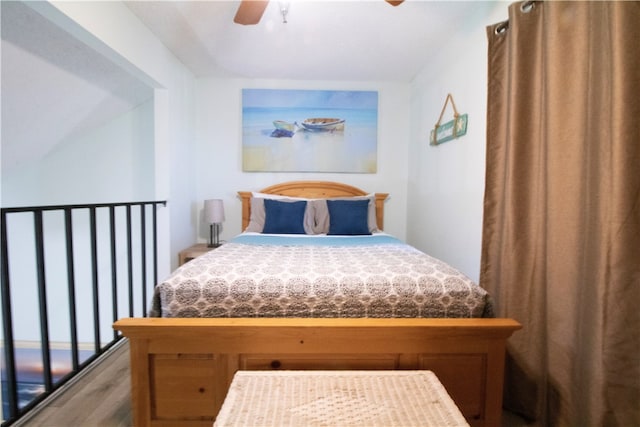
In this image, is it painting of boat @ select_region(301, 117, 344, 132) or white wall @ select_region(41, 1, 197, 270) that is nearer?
white wall @ select_region(41, 1, 197, 270)

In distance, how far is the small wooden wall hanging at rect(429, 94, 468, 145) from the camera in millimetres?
2125

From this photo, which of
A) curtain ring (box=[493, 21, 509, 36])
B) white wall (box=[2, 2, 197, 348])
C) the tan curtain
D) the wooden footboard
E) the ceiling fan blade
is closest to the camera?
the tan curtain

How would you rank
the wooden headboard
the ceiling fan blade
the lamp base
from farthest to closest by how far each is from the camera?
the wooden headboard < the lamp base < the ceiling fan blade

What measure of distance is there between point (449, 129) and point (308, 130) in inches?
55.9

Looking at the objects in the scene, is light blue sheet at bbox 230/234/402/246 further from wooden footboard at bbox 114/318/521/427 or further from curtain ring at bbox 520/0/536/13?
curtain ring at bbox 520/0/536/13

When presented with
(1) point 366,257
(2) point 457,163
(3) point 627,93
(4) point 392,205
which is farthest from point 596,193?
(4) point 392,205

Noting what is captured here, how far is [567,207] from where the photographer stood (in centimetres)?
115

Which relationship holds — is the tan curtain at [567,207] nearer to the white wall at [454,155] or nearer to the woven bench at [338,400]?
the white wall at [454,155]

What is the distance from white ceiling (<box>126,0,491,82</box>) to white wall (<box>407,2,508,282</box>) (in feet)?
0.39

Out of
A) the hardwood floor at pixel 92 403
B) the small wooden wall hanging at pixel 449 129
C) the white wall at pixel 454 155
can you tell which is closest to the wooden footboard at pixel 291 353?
the hardwood floor at pixel 92 403

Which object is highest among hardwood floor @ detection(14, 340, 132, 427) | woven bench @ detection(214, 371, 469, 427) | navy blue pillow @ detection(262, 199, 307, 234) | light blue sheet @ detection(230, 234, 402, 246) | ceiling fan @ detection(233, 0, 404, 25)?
ceiling fan @ detection(233, 0, 404, 25)

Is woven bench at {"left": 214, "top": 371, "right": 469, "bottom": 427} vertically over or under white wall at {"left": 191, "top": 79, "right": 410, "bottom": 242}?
under

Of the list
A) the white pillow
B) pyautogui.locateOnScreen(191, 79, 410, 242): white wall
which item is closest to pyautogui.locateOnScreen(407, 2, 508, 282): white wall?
pyautogui.locateOnScreen(191, 79, 410, 242): white wall

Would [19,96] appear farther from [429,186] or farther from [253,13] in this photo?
[429,186]
